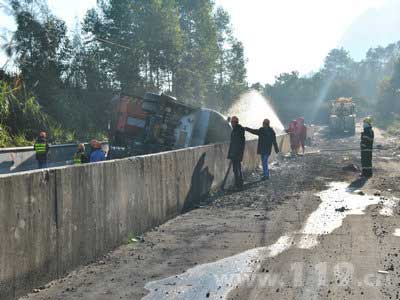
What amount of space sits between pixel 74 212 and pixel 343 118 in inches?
1805

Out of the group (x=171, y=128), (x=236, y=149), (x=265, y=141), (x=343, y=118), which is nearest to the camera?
(x=236, y=149)

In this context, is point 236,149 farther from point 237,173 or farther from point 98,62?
point 98,62

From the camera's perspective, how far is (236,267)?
21.8 ft

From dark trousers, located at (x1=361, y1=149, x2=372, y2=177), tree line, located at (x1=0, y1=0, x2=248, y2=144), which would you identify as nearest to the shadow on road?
dark trousers, located at (x1=361, y1=149, x2=372, y2=177)

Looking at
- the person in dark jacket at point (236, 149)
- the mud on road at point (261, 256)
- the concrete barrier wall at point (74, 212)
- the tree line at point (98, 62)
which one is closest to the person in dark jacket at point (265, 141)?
the person in dark jacket at point (236, 149)

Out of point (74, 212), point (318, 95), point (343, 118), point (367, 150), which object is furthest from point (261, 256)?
point (318, 95)

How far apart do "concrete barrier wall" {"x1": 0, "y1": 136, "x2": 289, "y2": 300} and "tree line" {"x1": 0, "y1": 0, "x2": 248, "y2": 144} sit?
15164 millimetres

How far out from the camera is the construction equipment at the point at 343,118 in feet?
164

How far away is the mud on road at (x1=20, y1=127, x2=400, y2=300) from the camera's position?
5723mm

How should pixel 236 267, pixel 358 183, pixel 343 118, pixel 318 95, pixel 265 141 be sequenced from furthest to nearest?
pixel 318 95 → pixel 343 118 → pixel 265 141 → pixel 358 183 → pixel 236 267

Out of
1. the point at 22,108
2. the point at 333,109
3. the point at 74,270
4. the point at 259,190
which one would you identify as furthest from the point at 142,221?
the point at 333,109

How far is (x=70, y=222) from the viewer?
669cm

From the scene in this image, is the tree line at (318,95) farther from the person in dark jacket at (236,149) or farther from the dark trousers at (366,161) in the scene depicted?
the person in dark jacket at (236,149)

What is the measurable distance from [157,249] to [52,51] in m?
→ 30.5
